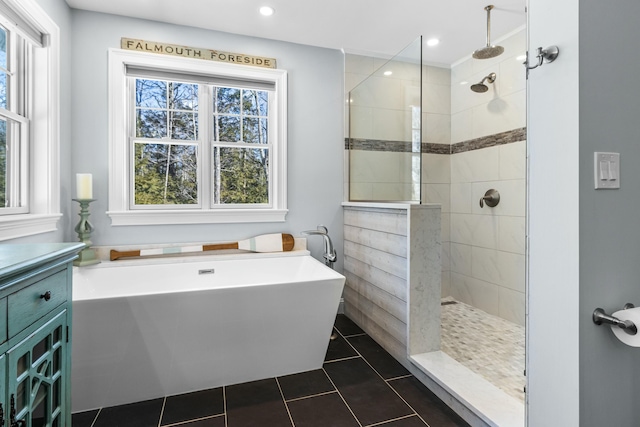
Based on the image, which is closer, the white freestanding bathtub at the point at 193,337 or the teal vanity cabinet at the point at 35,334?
the teal vanity cabinet at the point at 35,334

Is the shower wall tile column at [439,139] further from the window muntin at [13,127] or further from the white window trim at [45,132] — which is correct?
the window muntin at [13,127]

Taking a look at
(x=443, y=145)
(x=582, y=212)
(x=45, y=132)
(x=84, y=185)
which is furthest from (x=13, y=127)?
(x=443, y=145)

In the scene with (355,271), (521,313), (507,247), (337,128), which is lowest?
(521,313)

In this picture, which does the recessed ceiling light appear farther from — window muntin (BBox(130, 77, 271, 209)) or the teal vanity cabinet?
the teal vanity cabinet

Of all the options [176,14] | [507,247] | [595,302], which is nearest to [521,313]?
[507,247]

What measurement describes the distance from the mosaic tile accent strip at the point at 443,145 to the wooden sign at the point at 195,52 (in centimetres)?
105

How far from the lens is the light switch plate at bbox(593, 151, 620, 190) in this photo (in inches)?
43.5

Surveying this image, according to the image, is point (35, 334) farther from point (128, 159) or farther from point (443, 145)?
point (443, 145)

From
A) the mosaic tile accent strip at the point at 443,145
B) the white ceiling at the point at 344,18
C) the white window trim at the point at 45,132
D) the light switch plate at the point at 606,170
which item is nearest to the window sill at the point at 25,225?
the white window trim at the point at 45,132

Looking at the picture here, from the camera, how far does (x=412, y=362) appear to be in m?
2.13

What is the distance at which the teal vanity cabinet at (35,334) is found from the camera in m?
0.94

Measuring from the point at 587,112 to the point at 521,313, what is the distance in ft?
7.37

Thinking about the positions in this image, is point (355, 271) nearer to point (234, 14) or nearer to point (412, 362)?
point (412, 362)

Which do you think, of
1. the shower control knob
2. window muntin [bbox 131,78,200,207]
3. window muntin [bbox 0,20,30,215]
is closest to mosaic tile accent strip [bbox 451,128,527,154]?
the shower control knob
